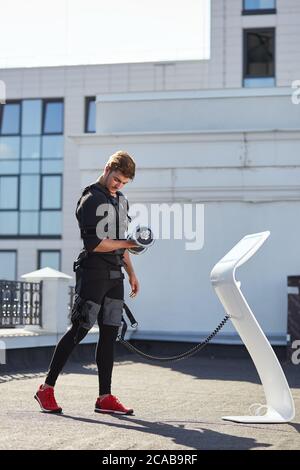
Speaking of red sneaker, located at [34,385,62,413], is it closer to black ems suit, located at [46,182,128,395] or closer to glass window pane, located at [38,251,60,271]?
black ems suit, located at [46,182,128,395]

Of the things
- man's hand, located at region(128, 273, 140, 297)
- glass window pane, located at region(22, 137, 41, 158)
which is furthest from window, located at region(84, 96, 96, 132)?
man's hand, located at region(128, 273, 140, 297)

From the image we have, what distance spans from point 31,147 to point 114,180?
34927mm

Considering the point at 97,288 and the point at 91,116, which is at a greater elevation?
the point at 91,116

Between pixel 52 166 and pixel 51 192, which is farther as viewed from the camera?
pixel 52 166

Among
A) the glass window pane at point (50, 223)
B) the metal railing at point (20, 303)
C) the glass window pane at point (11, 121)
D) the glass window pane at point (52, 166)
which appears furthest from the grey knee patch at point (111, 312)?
the glass window pane at point (11, 121)

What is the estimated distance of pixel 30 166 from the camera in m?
39.9

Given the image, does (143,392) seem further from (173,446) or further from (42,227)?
(42,227)

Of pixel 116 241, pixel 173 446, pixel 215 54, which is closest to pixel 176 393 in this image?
pixel 116 241

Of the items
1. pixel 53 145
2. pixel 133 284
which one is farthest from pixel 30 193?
pixel 133 284

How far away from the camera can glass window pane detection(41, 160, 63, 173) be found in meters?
39.9

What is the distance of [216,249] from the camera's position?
13.4m

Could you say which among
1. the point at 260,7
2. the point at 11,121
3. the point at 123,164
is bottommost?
the point at 123,164

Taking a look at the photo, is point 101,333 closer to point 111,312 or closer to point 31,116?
point 111,312

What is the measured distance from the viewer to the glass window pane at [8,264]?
38.9 meters
